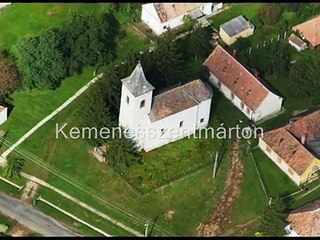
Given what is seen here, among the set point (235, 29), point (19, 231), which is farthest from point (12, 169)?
point (235, 29)

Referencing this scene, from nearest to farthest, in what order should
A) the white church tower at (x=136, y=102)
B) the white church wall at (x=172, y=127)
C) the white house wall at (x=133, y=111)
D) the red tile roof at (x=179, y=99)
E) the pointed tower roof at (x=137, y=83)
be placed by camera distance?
the pointed tower roof at (x=137, y=83) < the white church tower at (x=136, y=102) < the white house wall at (x=133, y=111) < the red tile roof at (x=179, y=99) < the white church wall at (x=172, y=127)

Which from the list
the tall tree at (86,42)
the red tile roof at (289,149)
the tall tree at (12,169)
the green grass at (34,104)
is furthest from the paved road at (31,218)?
the red tile roof at (289,149)

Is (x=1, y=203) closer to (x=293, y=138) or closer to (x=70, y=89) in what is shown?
(x=70, y=89)

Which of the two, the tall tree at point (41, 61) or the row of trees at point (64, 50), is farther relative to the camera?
the row of trees at point (64, 50)

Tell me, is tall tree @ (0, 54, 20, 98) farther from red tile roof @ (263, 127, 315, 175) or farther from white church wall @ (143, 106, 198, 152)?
red tile roof @ (263, 127, 315, 175)

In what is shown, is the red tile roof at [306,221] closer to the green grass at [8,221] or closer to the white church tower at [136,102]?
the white church tower at [136,102]

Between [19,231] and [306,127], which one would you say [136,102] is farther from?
[306,127]
